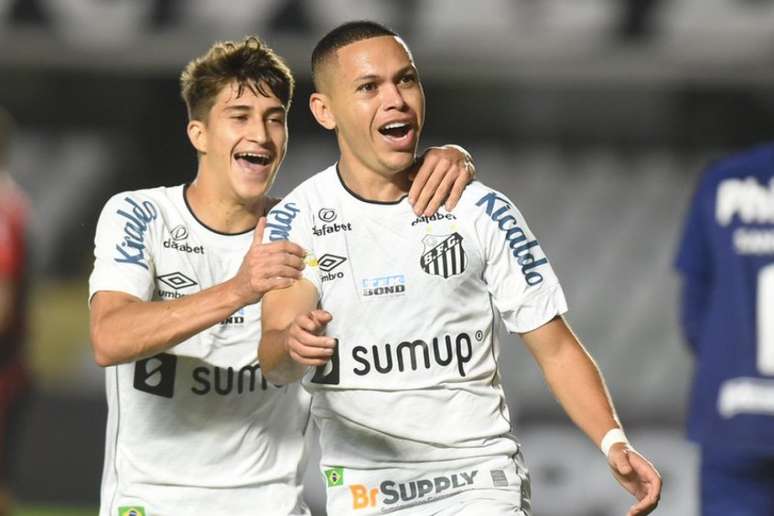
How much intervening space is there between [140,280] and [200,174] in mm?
554

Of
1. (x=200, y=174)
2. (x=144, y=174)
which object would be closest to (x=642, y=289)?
(x=144, y=174)

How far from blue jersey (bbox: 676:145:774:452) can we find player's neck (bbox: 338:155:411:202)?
141 centimetres

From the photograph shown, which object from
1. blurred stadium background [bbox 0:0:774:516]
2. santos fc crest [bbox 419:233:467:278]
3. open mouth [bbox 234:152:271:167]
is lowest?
santos fc crest [bbox 419:233:467:278]

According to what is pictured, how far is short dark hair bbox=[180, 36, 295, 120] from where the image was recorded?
4414 mm

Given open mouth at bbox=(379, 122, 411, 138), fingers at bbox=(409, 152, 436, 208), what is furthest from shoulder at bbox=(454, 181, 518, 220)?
open mouth at bbox=(379, 122, 411, 138)

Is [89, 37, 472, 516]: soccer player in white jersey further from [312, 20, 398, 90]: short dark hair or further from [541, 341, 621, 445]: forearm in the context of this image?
[541, 341, 621, 445]: forearm

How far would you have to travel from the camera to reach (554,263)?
39.5 ft

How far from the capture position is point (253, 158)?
4402 mm

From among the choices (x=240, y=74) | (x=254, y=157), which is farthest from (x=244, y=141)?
(x=240, y=74)

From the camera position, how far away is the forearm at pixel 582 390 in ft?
12.1

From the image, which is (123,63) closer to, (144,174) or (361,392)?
(144,174)

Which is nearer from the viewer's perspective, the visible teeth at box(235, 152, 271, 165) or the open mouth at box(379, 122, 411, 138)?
the open mouth at box(379, 122, 411, 138)

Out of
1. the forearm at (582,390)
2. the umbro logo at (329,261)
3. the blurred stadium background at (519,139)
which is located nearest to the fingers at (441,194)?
the umbro logo at (329,261)

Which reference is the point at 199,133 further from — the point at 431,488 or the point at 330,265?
the point at 431,488
